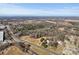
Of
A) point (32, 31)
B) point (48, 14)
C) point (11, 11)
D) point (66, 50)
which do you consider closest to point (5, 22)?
point (11, 11)

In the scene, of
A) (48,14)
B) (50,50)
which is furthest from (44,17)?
(50,50)

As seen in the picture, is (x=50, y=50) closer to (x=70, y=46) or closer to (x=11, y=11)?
(x=70, y=46)

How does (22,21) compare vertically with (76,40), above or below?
above

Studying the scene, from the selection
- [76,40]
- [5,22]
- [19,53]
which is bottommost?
[19,53]

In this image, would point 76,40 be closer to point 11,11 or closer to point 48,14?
point 48,14

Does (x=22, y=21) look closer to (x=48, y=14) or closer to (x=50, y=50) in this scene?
(x=48, y=14)

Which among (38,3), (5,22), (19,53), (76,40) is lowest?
(19,53)

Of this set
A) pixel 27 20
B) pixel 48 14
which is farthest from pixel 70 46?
pixel 27 20

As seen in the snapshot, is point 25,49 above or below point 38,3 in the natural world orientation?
below
